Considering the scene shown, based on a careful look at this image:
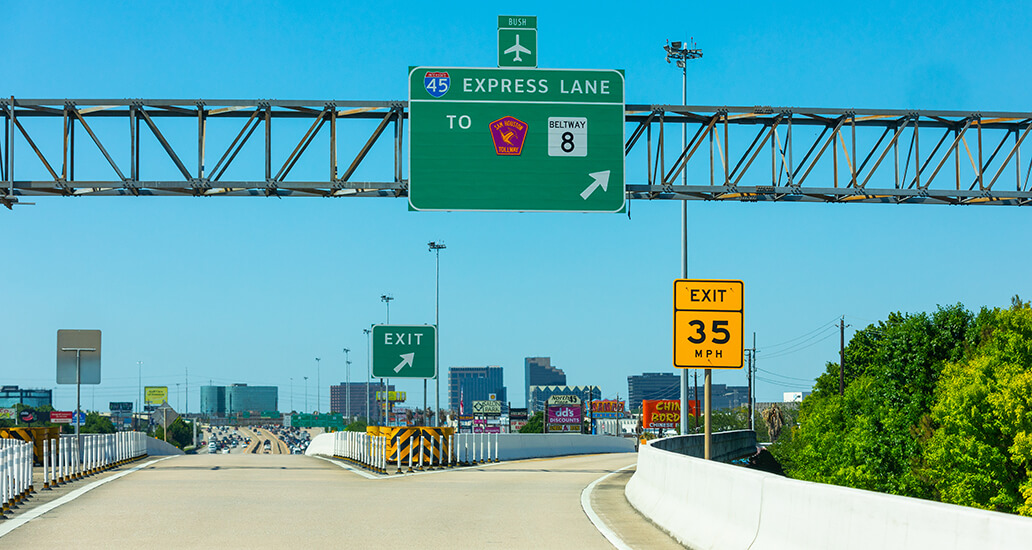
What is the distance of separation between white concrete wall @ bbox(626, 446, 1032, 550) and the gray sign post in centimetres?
2518

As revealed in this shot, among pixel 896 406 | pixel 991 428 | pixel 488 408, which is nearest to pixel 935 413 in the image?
pixel 991 428

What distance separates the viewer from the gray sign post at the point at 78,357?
116 feet

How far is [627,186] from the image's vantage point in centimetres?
2428

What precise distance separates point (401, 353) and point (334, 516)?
70.5ft

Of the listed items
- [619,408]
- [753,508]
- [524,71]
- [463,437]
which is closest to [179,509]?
[753,508]

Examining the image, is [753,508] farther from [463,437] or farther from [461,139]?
[463,437]

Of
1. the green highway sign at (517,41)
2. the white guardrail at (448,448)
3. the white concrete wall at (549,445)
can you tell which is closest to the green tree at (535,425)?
the white concrete wall at (549,445)

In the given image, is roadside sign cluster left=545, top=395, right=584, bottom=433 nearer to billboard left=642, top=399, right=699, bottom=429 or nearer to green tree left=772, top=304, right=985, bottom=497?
green tree left=772, top=304, right=985, bottom=497

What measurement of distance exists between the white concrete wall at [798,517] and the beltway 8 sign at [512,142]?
917 cm

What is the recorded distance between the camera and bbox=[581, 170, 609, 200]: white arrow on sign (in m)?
23.4

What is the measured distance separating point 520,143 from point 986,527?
1800cm

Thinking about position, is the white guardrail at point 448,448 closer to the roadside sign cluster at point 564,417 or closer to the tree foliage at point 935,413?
the tree foliage at point 935,413

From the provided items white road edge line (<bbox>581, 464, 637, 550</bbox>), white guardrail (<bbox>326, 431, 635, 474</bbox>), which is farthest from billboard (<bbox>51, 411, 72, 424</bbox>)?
white road edge line (<bbox>581, 464, 637, 550</bbox>)

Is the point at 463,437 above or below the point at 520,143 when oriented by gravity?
below
